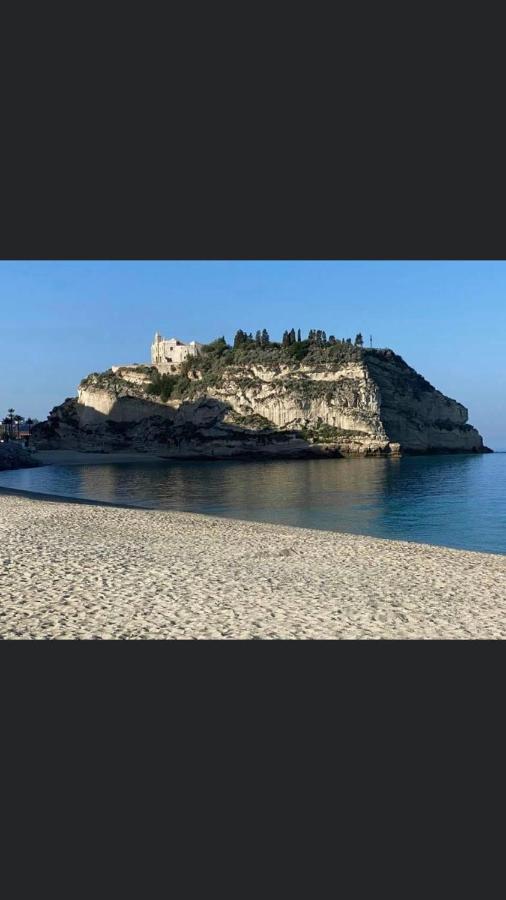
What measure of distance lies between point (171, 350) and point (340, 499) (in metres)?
112

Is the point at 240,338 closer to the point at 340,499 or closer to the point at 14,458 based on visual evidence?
the point at 14,458

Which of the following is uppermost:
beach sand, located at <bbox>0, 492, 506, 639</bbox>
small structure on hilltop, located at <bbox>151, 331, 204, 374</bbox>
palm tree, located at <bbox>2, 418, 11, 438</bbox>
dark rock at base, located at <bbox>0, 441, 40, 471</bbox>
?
small structure on hilltop, located at <bbox>151, 331, 204, 374</bbox>

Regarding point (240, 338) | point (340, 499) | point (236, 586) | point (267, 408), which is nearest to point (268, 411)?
point (267, 408)

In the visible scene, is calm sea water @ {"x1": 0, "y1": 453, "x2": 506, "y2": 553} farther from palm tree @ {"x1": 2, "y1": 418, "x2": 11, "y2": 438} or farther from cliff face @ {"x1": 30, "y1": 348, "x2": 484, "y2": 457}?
palm tree @ {"x1": 2, "y1": 418, "x2": 11, "y2": 438}

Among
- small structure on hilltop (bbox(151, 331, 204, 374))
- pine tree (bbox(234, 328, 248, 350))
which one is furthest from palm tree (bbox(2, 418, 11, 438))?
pine tree (bbox(234, 328, 248, 350))

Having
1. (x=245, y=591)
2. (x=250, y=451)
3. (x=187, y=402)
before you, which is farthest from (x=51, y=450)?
(x=245, y=591)

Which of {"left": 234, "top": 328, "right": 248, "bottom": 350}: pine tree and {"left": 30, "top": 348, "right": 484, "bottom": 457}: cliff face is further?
{"left": 234, "top": 328, "right": 248, "bottom": 350}: pine tree

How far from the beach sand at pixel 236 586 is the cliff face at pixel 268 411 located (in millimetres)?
87251

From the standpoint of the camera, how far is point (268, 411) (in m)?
114

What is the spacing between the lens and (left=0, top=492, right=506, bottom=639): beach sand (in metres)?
9.94

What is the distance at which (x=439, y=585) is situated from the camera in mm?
13773

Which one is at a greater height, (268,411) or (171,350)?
(171,350)

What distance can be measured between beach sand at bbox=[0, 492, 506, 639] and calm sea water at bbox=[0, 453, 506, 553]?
→ 5.88 m

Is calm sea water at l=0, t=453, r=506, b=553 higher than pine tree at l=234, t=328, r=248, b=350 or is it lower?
lower
